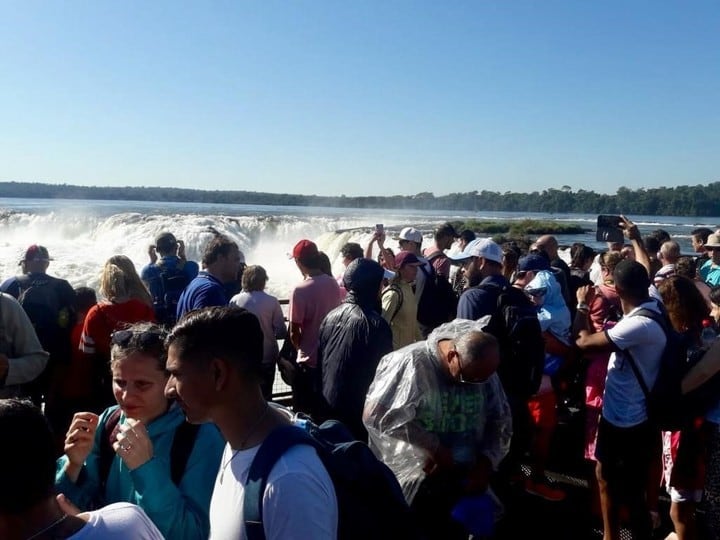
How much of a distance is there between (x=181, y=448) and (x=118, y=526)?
0.72m

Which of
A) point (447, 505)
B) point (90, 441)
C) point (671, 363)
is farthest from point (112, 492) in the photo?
point (671, 363)

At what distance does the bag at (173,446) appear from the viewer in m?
2.18

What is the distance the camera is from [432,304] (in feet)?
20.2

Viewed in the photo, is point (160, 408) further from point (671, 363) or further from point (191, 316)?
point (671, 363)

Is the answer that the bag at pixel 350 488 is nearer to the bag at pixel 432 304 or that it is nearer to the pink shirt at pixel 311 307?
the pink shirt at pixel 311 307

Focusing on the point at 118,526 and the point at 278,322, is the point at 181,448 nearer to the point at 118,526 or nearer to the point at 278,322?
the point at 118,526

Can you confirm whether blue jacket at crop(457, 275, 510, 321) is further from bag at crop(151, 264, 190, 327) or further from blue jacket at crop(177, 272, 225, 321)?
bag at crop(151, 264, 190, 327)

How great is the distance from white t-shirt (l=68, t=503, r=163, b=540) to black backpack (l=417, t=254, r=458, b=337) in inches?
185

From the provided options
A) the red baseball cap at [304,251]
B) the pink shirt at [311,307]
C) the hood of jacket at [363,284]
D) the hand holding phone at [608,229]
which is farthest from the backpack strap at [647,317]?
the hand holding phone at [608,229]

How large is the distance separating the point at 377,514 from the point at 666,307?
3.13m

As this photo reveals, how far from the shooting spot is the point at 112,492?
2273mm

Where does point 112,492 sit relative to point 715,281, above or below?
below

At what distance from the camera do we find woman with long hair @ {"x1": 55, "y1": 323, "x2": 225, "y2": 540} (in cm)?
205

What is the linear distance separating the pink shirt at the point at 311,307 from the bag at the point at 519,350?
1512mm
